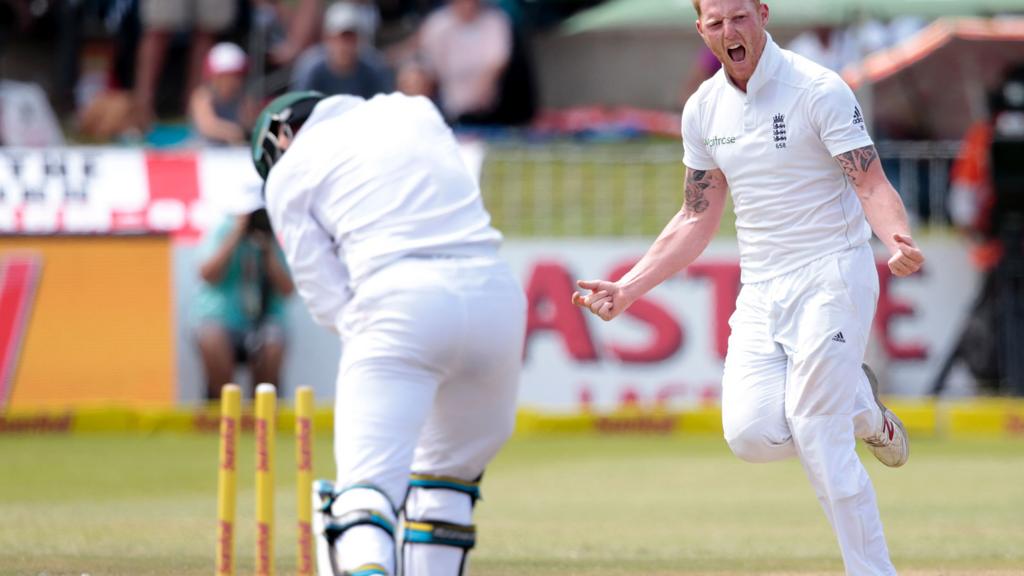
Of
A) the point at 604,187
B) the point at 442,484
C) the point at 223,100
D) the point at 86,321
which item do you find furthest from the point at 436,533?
the point at 223,100

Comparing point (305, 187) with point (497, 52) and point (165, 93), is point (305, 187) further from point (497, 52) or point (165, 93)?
point (165, 93)

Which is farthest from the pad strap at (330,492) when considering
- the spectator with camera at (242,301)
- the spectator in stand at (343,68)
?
the spectator in stand at (343,68)

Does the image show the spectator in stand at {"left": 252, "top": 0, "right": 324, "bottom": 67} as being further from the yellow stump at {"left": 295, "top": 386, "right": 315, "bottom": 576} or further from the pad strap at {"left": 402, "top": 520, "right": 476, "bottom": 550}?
the pad strap at {"left": 402, "top": 520, "right": 476, "bottom": 550}

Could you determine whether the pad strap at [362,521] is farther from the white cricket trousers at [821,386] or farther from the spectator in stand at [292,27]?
the spectator in stand at [292,27]

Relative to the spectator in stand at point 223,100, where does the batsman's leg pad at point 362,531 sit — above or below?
above

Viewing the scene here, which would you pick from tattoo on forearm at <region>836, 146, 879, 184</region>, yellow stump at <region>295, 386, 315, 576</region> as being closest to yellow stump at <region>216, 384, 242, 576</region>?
yellow stump at <region>295, 386, 315, 576</region>

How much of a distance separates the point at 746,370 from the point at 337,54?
32.2 feet

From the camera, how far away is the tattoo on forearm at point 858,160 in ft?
19.4

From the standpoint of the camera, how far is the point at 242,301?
14.2 metres

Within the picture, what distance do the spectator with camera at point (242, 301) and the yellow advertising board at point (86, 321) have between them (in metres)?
0.47

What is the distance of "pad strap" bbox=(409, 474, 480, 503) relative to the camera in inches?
249

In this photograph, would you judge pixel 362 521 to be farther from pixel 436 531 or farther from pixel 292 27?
pixel 292 27

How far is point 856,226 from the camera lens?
6.08 meters

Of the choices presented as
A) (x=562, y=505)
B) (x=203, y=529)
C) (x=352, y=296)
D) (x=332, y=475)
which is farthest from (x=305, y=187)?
(x=332, y=475)
